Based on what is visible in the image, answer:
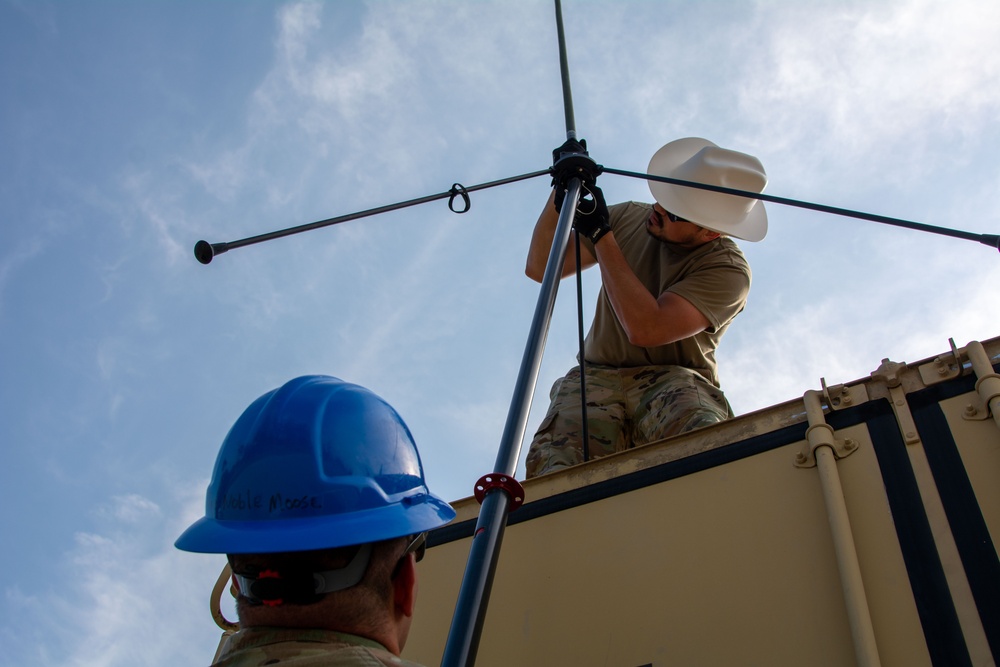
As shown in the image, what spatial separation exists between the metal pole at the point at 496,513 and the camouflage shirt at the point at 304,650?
0.66 ft

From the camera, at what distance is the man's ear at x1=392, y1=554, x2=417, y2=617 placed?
137 centimetres

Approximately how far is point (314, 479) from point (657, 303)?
222cm

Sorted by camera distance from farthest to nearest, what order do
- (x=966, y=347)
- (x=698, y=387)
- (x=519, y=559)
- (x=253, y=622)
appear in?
1. (x=698, y=387)
2. (x=519, y=559)
3. (x=966, y=347)
4. (x=253, y=622)

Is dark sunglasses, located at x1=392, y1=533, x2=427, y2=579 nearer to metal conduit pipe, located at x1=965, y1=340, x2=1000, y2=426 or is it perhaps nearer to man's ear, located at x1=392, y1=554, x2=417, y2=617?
man's ear, located at x1=392, y1=554, x2=417, y2=617

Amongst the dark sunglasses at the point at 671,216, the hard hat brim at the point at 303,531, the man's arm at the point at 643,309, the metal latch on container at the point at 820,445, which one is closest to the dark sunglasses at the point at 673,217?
the dark sunglasses at the point at 671,216

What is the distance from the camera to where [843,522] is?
2.06 m

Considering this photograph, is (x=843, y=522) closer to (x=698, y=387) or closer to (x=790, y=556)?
(x=790, y=556)

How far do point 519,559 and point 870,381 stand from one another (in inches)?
41.4

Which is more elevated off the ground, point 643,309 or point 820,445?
Answer: point 643,309

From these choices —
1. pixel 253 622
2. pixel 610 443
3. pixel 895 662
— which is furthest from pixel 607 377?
pixel 253 622

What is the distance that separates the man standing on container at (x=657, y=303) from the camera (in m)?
3.42

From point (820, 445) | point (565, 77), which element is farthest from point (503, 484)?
point (565, 77)

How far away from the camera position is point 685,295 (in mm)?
3541

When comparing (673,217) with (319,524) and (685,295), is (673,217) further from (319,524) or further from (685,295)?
(319,524)
